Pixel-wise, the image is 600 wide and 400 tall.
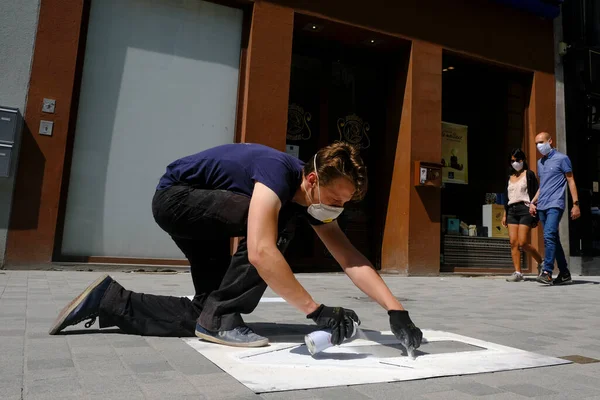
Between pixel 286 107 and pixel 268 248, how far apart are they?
16.0 ft

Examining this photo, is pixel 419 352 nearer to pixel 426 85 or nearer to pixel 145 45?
pixel 145 45

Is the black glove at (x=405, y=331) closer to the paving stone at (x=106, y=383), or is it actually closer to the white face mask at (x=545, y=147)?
the paving stone at (x=106, y=383)

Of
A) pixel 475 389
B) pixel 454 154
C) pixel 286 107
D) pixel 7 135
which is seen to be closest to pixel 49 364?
pixel 475 389

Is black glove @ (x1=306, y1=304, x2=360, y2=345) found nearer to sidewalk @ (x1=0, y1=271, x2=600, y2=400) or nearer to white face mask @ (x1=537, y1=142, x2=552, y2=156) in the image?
sidewalk @ (x1=0, y1=271, x2=600, y2=400)

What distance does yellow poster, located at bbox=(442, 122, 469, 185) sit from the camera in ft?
27.3

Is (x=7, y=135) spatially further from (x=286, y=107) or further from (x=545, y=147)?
(x=545, y=147)

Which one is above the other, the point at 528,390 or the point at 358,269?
the point at 358,269

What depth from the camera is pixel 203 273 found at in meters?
2.58

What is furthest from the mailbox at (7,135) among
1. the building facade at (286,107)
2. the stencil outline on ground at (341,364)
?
the stencil outline on ground at (341,364)

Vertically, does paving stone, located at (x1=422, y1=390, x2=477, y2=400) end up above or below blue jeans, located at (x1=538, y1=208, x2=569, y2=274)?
below

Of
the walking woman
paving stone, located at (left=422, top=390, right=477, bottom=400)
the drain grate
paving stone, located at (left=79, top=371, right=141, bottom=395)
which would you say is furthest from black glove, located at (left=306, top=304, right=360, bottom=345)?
the walking woman

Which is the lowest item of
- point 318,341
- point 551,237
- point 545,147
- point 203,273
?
point 318,341

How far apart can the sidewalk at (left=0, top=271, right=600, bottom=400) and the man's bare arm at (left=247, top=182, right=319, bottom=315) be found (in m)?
0.41

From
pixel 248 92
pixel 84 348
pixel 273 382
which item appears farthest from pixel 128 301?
pixel 248 92
